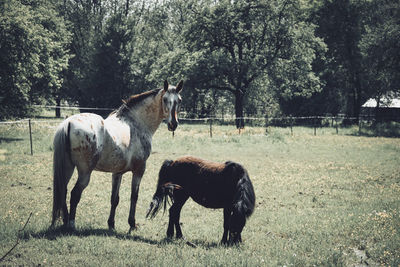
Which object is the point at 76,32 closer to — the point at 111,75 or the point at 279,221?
the point at 111,75

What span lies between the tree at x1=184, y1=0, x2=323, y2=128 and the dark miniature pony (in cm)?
2826

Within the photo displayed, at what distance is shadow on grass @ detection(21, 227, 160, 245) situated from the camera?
16.6ft

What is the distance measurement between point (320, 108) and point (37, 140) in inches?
1479

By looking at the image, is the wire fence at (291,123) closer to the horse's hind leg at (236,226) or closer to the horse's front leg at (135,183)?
the horse's front leg at (135,183)

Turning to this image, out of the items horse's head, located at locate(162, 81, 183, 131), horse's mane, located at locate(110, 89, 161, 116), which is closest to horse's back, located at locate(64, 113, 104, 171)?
horse's mane, located at locate(110, 89, 161, 116)

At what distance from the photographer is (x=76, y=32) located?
4703cm

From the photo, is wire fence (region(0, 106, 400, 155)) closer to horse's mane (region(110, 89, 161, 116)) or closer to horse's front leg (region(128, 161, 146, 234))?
horse's mane (region(110, 89, 161, 116))

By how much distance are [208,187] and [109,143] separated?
5.93 feet

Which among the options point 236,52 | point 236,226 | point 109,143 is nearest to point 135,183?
point 109,143

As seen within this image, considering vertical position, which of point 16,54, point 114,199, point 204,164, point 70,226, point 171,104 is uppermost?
point 16,54

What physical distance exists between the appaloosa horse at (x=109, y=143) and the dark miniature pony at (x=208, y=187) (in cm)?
75

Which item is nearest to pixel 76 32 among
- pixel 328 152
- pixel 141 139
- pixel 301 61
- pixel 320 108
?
pixel 301 61

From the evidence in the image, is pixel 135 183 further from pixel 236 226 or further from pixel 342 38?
pixel 342 38

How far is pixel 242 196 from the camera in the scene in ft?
16.6
